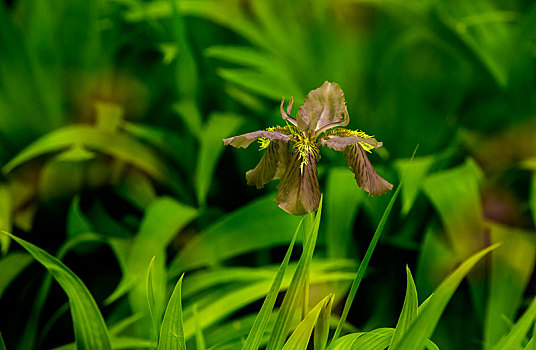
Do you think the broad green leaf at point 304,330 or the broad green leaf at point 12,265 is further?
the broad green leaf at point 12,265

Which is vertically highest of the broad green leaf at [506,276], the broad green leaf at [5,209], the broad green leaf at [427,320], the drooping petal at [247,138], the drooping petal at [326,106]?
the drooping petal at [326,106]

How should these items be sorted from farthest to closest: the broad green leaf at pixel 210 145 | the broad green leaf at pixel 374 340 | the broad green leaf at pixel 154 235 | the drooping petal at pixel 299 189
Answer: the broad green leaf at pixel 210 145, the broad green leaf at pixel 154 235, the broad green leaf at pixel 374 340, the drooping petal at pixel 299 189

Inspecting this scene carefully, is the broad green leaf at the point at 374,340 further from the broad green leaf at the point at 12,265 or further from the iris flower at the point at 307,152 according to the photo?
the broad green leaf at the point at 12,265

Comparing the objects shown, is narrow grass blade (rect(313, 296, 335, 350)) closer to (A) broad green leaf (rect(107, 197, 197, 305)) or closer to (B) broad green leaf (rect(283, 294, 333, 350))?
(B) broad green leaf (rect(283, 294, 333, 350))

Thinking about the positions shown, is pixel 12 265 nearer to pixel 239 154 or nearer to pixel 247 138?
pixel 239 154

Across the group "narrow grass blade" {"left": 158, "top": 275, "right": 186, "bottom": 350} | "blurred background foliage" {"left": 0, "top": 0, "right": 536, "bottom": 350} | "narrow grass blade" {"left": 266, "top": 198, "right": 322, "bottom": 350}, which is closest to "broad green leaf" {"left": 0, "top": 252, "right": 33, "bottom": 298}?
"blurred background foliage" {"left": 0, "top": 0, "right": 536, "bottom": 350}

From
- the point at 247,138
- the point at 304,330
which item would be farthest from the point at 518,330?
the point at 247,138

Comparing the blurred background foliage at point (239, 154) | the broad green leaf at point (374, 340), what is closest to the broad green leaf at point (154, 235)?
the blurred background foliage at point (239, 154)
